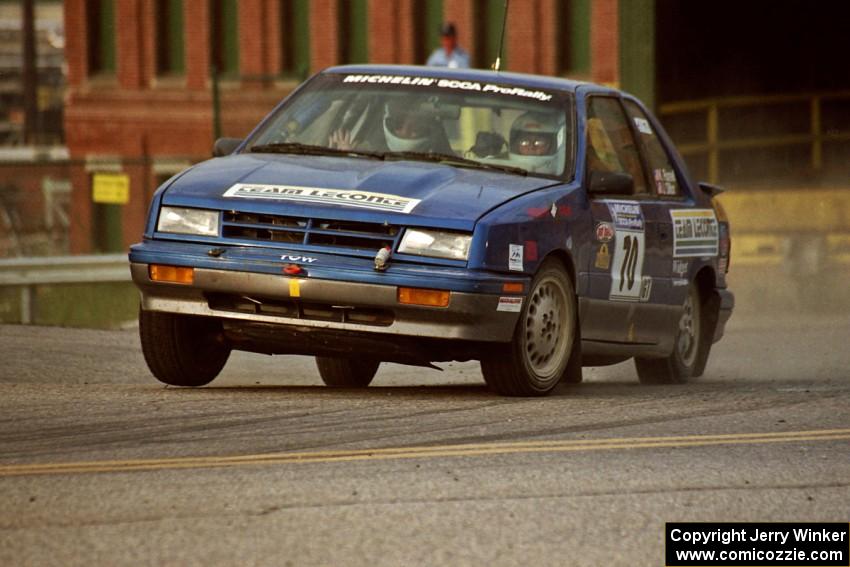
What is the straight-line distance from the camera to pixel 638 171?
37.7 ft

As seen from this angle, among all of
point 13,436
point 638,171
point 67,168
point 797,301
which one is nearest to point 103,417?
point 13,436

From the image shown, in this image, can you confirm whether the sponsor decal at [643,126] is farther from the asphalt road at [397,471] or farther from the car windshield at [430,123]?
the asphalt road at [397,471]

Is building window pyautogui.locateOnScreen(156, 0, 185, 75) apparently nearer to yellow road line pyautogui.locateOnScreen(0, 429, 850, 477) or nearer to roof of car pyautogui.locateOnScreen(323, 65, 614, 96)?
roof of car pyautogui.locateOnScreen(323, 65, 614, 96)

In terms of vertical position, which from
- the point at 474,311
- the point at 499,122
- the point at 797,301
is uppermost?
the point at 499,122

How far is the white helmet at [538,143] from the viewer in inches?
408

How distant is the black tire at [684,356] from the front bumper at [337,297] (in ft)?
9.43

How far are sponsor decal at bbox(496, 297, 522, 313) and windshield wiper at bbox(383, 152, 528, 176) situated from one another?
970mm

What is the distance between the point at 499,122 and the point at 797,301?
11.8m

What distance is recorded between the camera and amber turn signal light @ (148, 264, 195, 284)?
954 centimetres

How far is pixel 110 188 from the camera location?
67.4 ft

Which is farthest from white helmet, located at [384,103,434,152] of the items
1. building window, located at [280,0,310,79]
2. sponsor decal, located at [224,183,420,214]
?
building window, located at [280,0,310,79]

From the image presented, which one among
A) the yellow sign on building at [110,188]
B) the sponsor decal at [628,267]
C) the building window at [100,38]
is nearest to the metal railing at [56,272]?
the yellow sign on building at [110,188]

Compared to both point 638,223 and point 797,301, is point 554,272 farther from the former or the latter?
point 797,301

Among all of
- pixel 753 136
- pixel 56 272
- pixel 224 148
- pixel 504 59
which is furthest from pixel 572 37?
pixel 224 148
